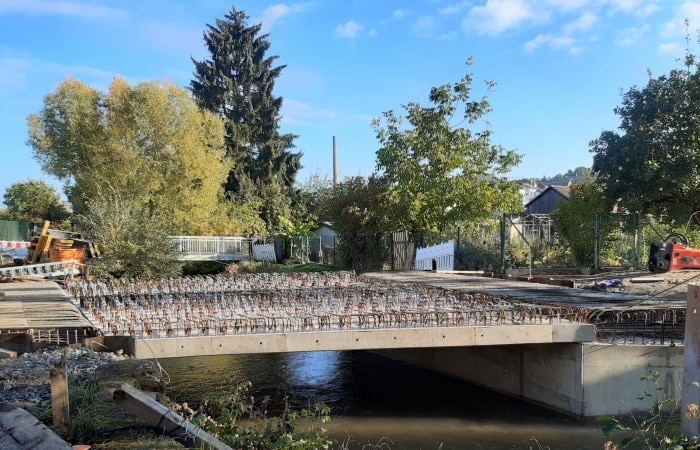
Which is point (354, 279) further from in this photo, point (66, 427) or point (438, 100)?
point (66, 427)

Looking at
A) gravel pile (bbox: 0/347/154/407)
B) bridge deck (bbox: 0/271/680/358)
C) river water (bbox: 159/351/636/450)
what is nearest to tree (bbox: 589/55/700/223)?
bridge deck (bbox: 0/271/680/358)

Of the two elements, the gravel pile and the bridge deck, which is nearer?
the gravel pile

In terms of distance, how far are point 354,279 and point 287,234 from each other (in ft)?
57.2

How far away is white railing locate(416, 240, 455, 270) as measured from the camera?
24.5 m

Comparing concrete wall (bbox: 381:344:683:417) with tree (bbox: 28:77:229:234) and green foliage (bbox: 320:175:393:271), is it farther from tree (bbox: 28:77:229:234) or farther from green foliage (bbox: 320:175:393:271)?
tree (bbox: 28:77:229:234)

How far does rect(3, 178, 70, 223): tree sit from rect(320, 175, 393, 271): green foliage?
100 feet

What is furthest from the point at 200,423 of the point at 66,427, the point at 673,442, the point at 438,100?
the point at 438,100

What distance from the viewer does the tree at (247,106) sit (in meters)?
42.6

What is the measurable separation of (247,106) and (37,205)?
822 inches

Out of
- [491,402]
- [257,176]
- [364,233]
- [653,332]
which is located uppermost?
[257,176]

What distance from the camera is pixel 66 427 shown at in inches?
183

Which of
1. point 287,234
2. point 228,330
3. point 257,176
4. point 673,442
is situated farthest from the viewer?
point 257,176

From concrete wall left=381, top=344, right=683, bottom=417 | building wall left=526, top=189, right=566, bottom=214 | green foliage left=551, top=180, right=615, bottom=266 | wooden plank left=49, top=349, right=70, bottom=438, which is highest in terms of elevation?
building wall left=526, top=189, right=566, bottom=214

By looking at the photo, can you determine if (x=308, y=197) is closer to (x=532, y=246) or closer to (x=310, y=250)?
(x=310, y=250)
